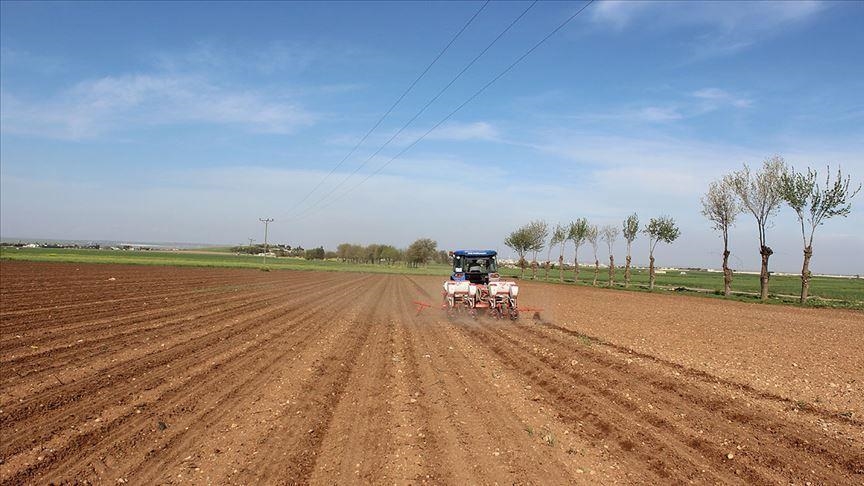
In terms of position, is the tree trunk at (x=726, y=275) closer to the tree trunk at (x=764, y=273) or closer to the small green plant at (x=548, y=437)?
the tree trunk at (x=764, y=273)

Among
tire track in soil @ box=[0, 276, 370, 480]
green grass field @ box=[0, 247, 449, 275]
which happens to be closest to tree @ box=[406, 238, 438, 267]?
green grass field @ box=[0, 247, 449, 275]

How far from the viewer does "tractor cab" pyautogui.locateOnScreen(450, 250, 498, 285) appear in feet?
77.5

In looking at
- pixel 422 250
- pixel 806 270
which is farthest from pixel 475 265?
pixel 422 250

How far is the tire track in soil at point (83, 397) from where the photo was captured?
7266mm

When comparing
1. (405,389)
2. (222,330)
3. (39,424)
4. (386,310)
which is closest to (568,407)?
(405,389)

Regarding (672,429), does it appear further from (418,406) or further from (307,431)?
(307,431)

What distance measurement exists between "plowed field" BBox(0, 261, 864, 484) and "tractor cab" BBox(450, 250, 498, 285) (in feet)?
21.3

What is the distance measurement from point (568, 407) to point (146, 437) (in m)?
6.91

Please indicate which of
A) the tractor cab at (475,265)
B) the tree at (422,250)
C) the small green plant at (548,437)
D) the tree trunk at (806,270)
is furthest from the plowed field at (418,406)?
the tree at (422,250)

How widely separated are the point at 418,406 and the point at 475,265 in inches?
620

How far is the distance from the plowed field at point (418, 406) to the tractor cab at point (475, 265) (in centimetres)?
649

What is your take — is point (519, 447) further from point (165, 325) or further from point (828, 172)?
point (828, 172)

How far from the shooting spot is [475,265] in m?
24.2

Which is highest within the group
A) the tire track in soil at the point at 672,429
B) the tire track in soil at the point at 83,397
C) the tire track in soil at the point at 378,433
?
the tire track in soil at the point at 672,429
